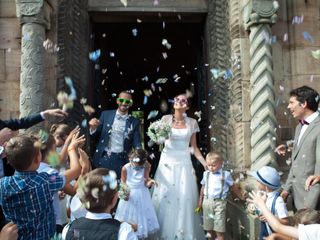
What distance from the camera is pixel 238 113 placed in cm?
586

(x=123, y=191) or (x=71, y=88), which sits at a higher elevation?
(x=71, y=88)

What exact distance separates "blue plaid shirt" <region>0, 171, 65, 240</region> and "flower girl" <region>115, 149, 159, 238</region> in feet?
8.02

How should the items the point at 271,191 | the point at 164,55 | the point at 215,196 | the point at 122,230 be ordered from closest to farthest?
the point at 122,230
the point at 271,191
the point at 215,196
the point at 164,55

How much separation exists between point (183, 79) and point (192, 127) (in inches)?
270

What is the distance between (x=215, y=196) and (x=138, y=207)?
0.99 meters

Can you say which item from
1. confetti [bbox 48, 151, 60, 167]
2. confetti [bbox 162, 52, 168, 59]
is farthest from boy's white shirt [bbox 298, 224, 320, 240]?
confetti [bbox 162, 52, 168, 59]

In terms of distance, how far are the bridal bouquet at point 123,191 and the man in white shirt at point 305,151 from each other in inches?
79.1

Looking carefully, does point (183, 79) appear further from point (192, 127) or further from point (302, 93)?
point (302, 93)

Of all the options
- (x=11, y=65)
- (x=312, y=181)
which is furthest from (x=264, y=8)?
(x=11, y=65)

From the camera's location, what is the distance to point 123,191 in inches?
200

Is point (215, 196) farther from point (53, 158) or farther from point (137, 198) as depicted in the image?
point (53, 158)

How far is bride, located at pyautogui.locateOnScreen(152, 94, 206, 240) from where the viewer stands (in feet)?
18.1

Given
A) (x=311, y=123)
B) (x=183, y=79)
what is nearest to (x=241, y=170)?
(x=311, y=123)

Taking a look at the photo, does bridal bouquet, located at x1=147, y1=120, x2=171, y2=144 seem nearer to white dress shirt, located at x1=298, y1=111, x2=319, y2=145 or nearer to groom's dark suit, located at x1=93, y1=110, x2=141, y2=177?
groom's dark suit, located at x1=93, y1=110, x2=141, y2=177
